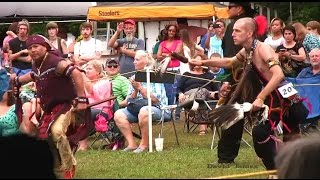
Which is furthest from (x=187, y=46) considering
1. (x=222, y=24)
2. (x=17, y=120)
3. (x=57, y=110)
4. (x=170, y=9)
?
(x=170, y=9)

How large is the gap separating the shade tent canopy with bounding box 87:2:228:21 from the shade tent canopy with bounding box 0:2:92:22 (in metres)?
2.25

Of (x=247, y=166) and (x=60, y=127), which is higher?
(x=60, y=127)

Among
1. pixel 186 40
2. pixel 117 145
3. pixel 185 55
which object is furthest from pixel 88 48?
pixel 117 145

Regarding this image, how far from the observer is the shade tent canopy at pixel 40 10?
20.9 metres

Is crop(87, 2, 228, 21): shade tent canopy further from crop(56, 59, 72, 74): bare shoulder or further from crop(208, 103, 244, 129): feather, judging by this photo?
crop(208, 103, 244, 129): feather

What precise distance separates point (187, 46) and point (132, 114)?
1.97 metres

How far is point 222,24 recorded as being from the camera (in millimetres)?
13164

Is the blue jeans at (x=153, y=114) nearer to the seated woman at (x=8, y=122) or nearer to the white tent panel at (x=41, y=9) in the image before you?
the seated woman at (x=8, y=122)

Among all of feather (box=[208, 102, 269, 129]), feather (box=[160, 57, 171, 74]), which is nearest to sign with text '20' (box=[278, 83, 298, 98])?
feather (box=[208, 102, 269, 129])

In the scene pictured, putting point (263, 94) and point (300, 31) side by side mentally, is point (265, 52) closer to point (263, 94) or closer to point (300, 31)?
point (263, 94)

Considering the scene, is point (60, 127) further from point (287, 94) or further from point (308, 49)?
point (308, 49)

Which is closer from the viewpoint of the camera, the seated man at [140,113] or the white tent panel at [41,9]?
the seated man at [140,113]

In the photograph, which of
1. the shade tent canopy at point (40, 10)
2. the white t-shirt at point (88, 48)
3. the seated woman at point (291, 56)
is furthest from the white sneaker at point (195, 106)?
the shade tent canopy at point (40, 10)

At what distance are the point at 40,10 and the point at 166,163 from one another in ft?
43.5
